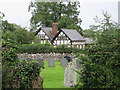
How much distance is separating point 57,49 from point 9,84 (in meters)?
Result: 21.8

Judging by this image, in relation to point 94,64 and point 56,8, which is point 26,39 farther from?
point 94,64

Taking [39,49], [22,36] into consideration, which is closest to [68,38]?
[22,36]

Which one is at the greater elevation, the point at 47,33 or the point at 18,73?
the point at 47,33

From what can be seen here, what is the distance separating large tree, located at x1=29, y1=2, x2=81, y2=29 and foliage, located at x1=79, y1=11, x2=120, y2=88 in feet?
130

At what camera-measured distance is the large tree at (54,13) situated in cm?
4844

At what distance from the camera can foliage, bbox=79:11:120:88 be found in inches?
289

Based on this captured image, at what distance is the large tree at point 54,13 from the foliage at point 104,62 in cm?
3962

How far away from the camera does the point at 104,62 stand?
7727 millimetres

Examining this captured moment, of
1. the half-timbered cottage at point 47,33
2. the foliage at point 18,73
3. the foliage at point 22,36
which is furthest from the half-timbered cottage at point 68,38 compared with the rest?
the foliage at point 18,73

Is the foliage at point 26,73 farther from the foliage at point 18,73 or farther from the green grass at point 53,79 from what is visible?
the green grass at point 53,79

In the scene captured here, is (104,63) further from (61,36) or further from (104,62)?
(61,36)

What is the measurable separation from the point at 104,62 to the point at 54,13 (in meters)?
42.2

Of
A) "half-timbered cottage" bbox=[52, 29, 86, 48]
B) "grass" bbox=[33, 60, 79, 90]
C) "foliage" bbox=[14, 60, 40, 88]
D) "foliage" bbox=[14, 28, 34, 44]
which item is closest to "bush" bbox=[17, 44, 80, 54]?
"foliage" bbox=[14, 28, 34, 44]

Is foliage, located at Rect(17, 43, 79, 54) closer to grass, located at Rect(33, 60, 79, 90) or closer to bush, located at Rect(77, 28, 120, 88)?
grass, located at Rect(33, 60, 79, 90)
